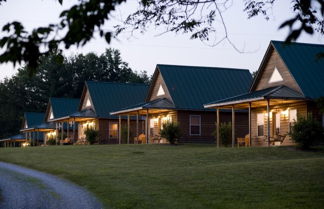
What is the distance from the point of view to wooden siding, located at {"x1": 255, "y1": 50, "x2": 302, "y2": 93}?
110 feet

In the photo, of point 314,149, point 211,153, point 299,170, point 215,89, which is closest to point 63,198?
point 299,170

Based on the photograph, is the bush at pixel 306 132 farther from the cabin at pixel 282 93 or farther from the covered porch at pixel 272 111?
the cabin at pixel 282 93

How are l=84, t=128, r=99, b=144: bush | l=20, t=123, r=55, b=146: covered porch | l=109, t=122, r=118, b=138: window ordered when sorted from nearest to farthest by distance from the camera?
l=84, t=128, r=99, b=144: bush < l=109, t=122, r=118, b=138: window < l=20, t=123, r=55, b=146: covered porch

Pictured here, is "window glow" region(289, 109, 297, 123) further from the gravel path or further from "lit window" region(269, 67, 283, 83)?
the gravel path

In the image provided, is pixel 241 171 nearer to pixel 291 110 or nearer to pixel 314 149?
pixel 314 149

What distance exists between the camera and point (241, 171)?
20.0m

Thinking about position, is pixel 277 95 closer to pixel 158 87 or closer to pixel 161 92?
pixel 161 92

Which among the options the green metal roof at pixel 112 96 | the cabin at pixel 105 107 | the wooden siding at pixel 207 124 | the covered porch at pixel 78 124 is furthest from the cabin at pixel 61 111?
the wooden siding at pixel 207 124

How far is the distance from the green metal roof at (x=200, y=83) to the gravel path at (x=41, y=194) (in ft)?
72.1

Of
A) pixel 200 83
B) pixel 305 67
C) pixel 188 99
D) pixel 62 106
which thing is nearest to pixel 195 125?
pixel 188 99

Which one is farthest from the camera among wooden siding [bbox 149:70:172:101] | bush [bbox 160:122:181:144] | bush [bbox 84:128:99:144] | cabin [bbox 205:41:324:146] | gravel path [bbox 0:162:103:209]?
bush [bbox 84:128:99:144]

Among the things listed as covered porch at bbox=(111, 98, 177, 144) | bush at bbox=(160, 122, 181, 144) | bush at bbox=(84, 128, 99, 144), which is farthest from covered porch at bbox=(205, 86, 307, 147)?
bush at bbox=(84, 128, 99, 144)

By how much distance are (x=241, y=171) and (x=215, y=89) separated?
25.4 meters

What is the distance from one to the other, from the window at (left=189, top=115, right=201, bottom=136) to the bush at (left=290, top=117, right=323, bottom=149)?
14.6 metres
